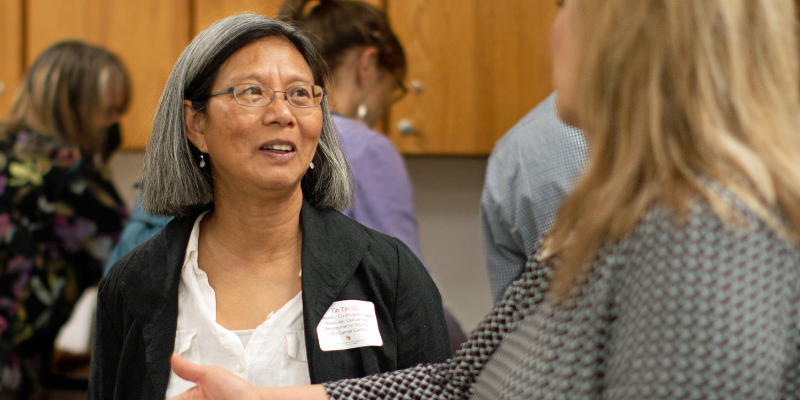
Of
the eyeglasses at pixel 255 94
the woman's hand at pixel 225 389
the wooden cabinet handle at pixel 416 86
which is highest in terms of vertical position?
the eyeglasses at pixel 255 94

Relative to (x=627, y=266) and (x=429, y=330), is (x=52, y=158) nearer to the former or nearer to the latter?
(x=429, y=330)

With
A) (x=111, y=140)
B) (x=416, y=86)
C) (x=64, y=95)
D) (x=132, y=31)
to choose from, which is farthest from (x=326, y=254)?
(x=132, y=31)

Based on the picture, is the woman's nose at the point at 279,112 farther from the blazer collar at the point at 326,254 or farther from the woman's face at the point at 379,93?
the woman's face at the point at 379,93

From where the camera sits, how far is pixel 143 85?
3.10 metres

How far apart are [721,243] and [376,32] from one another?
4.85 feet

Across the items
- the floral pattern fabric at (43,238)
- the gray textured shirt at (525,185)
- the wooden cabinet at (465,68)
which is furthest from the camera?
the wooden cabinet at (465,68)

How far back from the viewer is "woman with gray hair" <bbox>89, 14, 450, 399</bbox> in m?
1.21

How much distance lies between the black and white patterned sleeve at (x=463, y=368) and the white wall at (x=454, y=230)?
7.19ft

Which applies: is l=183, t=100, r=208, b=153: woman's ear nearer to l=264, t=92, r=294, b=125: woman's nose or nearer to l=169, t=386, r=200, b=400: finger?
l=264, t=92, r=294, b=125: woman's nose

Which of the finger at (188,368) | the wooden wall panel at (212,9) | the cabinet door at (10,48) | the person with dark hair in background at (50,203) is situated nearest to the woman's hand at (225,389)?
the finger at (188,368)

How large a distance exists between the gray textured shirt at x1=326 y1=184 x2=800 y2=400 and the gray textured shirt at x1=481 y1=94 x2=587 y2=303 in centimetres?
86

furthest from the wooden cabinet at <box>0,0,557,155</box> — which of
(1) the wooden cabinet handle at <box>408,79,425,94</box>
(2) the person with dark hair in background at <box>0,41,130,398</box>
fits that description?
(2) the person with dark hair in background at <box>0,41,130,398</box>

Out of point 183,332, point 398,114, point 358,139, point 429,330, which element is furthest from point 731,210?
point 398,114

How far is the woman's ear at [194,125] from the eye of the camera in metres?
1.32
